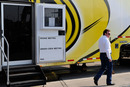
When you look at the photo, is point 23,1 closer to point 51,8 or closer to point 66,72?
point 51,8

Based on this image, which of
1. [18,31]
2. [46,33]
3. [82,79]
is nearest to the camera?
[18,31]

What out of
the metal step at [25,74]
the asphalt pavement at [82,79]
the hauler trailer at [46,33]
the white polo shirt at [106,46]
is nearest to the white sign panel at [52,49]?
the hauler trailer at [46,33]

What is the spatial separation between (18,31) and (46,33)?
0.77 metres

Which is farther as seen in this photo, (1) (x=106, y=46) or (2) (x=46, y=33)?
(2) (x=46, y=33)

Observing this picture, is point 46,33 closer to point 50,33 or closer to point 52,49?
point 50,33

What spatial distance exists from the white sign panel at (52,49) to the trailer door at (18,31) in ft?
1.28

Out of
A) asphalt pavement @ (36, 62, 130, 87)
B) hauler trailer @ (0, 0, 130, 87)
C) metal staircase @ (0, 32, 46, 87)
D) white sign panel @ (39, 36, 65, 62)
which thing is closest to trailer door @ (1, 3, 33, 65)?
hauler trailer @ (0, 0, 130, 87)

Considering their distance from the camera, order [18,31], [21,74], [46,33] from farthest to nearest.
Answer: [46,33] → [18,31] → [21,74]

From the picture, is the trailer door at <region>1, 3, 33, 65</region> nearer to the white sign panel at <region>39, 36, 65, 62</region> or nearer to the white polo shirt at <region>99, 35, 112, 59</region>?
the white sign panel at <region>39, 36, 65, 62</region>

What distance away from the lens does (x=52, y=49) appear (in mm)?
5684

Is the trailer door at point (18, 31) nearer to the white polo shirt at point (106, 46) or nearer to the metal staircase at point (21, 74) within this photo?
the metal staircase at point (21, 74)

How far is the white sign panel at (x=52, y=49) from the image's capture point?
557 centimetres

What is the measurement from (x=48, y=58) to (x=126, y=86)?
7.45ft

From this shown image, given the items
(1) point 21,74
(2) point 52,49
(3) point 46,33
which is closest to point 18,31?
(3) point 46,33
